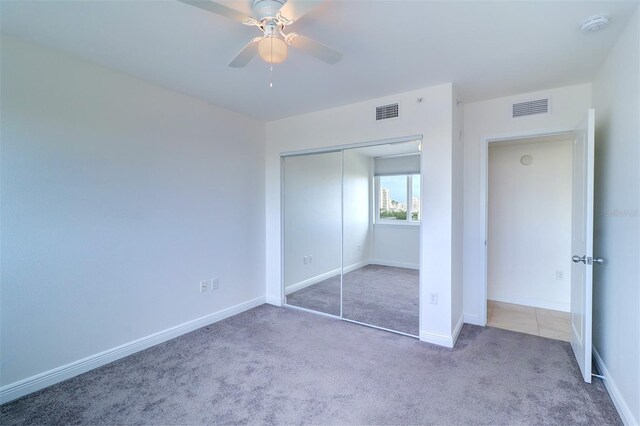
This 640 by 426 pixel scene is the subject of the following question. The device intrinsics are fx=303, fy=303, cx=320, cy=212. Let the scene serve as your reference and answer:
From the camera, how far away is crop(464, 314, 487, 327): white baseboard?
3.34 m

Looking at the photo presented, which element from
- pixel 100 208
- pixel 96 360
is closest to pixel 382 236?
pixel 100 208

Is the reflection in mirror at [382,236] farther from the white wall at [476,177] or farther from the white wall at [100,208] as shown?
the white wall at [100,208]

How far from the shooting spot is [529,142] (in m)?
3.88

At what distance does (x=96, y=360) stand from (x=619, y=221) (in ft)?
13.3

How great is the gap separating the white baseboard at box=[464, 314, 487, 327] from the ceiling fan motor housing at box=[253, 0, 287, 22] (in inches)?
135

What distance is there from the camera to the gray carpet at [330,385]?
6.36 ft

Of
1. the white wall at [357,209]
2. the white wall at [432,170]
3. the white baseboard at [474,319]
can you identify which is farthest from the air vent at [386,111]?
the white baseboard at [474,319]

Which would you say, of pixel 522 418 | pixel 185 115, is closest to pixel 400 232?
pixel 522 418

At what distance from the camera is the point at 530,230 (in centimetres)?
399

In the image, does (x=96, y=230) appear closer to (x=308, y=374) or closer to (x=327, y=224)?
(x=308, y=374)

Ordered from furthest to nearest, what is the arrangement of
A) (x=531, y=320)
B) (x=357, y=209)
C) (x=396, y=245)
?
(x=357, y=209)
(x=396, y=245)
(x=531, y=320)

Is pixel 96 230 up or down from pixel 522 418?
up

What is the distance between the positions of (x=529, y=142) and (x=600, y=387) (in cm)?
282

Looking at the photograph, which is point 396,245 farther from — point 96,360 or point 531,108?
point 96,360
